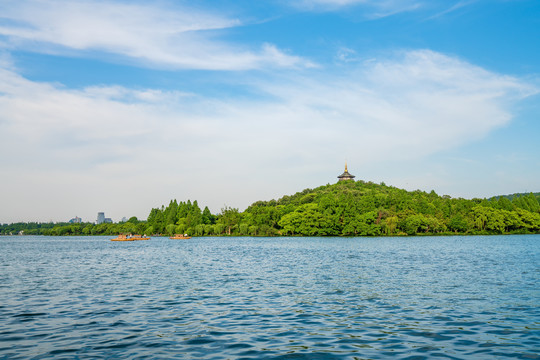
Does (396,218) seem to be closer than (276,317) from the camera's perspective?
No

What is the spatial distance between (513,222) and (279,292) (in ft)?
486

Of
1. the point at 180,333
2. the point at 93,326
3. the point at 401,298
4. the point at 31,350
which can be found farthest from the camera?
the point at 401,298

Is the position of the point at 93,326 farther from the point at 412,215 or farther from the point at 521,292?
the point at 412,215

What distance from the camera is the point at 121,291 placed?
2595cm

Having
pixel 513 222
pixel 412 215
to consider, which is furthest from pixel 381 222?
pixel 513 222

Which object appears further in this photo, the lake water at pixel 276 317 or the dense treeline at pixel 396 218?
the dense treeline at pixel 396 218

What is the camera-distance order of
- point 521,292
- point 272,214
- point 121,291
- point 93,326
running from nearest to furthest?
point 93,326 < point 521,292 < point 121,291 < point 272,214

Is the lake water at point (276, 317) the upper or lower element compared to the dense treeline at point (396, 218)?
lower

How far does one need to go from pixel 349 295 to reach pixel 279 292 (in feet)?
14.3

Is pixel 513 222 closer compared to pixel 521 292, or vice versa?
pixel 521 292

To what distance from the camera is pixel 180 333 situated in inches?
603

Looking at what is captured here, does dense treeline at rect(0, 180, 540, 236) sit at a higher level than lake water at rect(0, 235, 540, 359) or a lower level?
higher

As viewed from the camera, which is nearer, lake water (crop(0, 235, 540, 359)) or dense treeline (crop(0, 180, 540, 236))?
lake water (crop(0, 235, 540, 359))

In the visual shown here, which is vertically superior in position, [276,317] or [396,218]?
[396,218]
